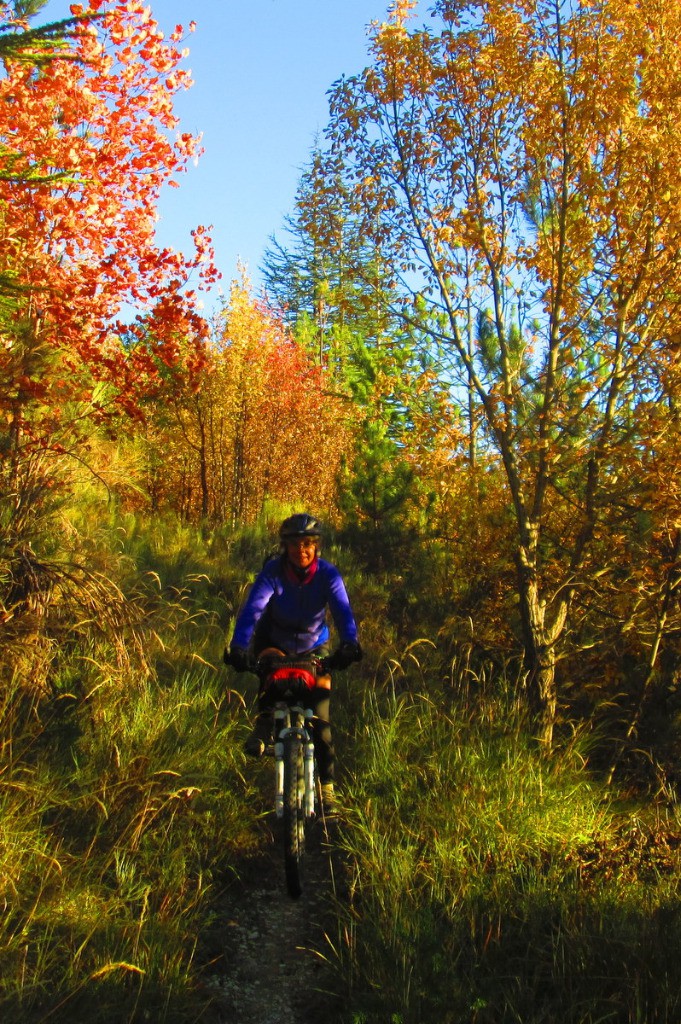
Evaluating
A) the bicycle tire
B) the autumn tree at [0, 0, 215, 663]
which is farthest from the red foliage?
the bicycle tire

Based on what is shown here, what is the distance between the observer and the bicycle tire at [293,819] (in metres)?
4.99

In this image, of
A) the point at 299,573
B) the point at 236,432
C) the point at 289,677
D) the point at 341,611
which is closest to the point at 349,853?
the point at 289,677

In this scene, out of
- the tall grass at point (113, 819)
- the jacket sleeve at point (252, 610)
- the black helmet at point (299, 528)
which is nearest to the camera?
the tall grass at point (113, 819)

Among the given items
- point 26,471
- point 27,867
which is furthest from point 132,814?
point 26,471

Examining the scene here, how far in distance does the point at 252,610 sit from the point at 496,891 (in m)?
2.13

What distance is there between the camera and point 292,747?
5207 mm

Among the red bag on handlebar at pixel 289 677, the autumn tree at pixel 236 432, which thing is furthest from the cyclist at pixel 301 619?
the autumn tree at pixel 236 432

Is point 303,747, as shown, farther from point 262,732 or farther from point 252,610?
point 252,610

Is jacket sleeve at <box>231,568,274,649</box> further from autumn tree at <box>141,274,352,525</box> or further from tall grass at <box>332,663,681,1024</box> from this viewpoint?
autumn tree at <box>141,274,352,525</box>

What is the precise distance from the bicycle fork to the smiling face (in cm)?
90

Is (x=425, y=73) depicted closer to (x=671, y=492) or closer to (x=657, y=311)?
(x=657, y=311)

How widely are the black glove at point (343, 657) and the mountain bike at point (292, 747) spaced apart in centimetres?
7

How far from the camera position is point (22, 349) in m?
6.67

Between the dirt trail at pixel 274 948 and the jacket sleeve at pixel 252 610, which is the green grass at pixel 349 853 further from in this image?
the jacket sleeve at pixel 252 610
